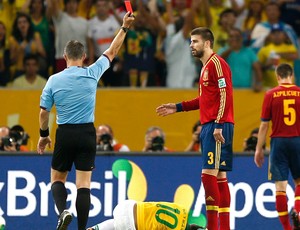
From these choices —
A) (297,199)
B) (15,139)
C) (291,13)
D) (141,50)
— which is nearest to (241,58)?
(141,50)

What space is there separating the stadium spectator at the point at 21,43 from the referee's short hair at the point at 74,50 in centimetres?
613

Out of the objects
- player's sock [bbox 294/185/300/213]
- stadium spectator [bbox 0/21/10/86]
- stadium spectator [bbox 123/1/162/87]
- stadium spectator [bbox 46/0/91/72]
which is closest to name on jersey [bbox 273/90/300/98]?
player's sock [bbox 294/185/300/213]

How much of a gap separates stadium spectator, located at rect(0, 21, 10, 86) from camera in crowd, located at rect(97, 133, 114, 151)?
9.69 feet

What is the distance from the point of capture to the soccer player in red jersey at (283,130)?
1458 centimetres

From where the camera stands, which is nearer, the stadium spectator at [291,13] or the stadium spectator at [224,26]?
the stadium spectator at [224,26]

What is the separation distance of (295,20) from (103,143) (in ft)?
17.5

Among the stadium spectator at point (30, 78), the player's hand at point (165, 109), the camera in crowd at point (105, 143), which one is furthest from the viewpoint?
the stadium spectator at point (30, 78)

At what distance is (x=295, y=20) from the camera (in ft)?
68.2

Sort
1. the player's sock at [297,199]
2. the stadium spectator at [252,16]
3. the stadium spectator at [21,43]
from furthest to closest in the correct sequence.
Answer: the stadium spectator at [252,16] → the stadium spectator at [21,43] → the player's sock at [297,199]

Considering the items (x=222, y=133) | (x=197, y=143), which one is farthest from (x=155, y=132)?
(x=222, y=133)

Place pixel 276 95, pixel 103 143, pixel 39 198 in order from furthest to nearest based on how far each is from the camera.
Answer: pixel 103 143 → pixel 39 198 → pixel 276 95

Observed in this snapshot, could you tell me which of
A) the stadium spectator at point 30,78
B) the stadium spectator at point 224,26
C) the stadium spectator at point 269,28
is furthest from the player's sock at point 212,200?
the stadium spectator at point 269,28

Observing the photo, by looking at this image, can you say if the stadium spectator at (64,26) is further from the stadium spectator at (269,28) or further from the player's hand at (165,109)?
the player's hand at (165,109)

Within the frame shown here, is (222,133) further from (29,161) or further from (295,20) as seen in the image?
(295,20)
